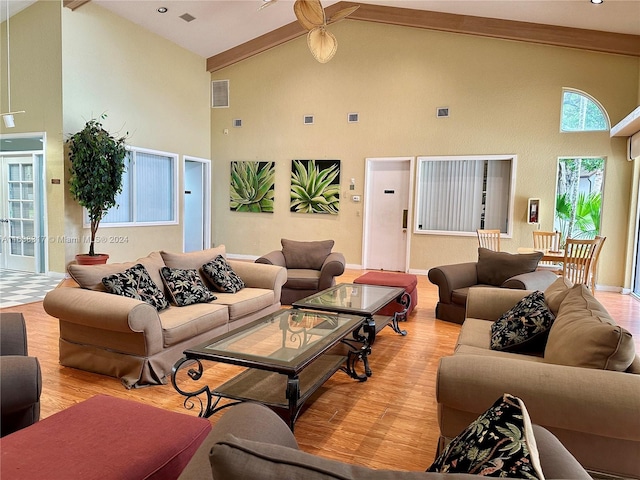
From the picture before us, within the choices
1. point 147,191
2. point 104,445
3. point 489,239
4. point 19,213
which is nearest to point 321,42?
point 489,239

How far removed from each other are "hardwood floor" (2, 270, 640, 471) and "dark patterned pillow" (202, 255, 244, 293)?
933mm

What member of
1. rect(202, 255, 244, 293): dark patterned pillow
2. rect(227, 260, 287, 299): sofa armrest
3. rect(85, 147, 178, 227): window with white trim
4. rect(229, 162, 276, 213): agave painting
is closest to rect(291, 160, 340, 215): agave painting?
rect(229, 162, 276, 213): agave painting

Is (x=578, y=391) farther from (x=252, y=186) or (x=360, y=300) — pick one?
(x=252, y=186)

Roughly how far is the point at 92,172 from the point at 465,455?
670 cm

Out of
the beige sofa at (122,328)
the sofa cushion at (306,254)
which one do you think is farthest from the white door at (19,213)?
the beige sofa at (122,328)

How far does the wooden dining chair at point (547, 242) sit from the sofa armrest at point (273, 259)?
399cm

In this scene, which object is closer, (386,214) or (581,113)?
(581,113)

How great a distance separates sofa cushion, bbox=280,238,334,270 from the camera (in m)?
5.70

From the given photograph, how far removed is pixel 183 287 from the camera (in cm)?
376

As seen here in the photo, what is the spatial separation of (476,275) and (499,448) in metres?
4.32

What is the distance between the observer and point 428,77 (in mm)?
7887

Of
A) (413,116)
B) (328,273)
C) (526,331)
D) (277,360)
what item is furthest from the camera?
(413,116)

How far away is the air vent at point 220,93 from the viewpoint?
946cm

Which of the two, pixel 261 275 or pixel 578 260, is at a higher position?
pixel 578 260
